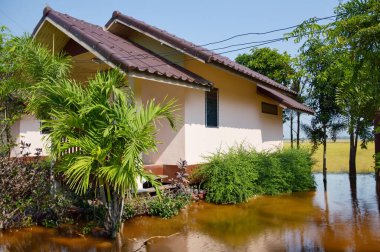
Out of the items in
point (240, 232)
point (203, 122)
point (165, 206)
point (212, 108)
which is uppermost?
point (212, 108)

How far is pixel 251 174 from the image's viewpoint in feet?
33.3

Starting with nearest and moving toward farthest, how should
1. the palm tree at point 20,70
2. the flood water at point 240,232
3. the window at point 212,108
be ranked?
the flood water at point 240,232
the palm tree at point 20,70
the window at point 212,108

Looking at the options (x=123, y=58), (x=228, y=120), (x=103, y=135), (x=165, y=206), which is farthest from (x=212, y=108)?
(x=103, y=135)

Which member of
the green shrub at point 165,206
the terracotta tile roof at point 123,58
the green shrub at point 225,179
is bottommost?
the green shrub at point 165,206

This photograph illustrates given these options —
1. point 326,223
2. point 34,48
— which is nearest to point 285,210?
point 326,223

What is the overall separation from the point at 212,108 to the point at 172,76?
2778mm

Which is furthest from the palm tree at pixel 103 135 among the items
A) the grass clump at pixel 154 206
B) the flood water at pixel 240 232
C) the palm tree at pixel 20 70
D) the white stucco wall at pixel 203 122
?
the white stucco wall at pixel 203 122

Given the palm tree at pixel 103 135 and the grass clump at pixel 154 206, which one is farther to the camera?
the grass clump at pixel 154 206

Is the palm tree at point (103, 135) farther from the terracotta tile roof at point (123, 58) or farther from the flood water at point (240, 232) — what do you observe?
the terracotta tile roof at point (123, 58)

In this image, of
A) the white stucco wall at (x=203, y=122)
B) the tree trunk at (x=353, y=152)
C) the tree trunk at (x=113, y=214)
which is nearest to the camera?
the tree trunk at (x=113, y=214)

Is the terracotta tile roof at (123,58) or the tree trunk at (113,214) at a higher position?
the terracotta tile roof at (123,58)

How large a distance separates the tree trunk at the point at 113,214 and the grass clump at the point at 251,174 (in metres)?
3.74

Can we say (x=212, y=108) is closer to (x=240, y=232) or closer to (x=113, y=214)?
(x=240, y=232)

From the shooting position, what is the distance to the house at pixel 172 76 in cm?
873
